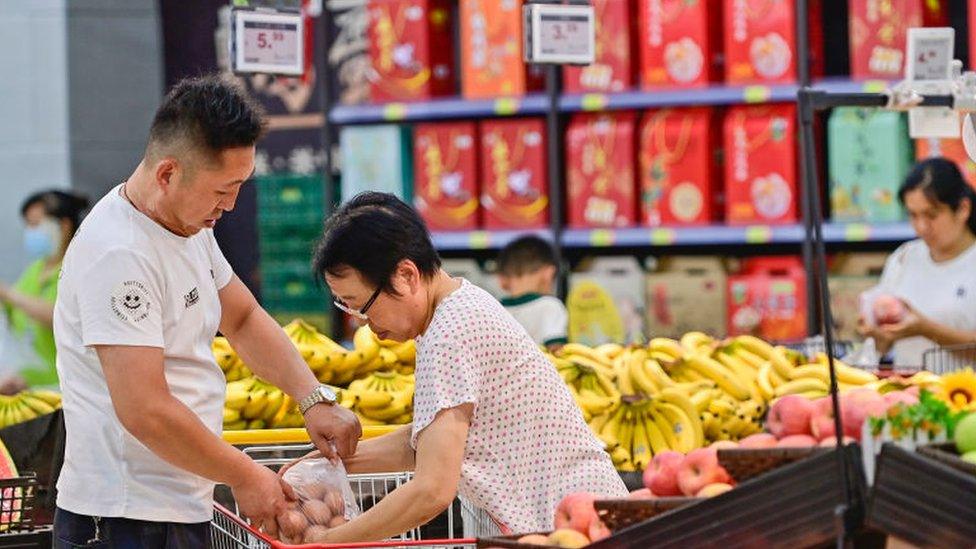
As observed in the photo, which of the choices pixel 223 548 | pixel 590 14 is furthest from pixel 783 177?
pixel 223 548

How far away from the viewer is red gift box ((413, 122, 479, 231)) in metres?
6.66

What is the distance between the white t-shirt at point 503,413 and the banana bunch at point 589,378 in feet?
4.56

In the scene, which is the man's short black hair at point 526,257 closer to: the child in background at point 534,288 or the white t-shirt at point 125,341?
the child in background at point 534,288

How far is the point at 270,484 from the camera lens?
2.78 metres

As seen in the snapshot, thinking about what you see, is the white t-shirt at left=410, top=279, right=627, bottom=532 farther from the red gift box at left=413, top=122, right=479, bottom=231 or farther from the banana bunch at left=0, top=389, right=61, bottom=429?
the red gift box at left=413, top=122, right=479, bottom=231

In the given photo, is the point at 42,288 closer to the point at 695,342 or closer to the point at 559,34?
the point at 559,34

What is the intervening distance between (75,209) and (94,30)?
6.01 feet

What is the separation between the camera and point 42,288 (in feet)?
21.6

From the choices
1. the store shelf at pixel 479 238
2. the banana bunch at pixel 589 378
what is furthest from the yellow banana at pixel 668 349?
the store shelf at pixel 479 238

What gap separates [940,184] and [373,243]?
3081 millimetres

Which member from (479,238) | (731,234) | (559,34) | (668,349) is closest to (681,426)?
(668,349)

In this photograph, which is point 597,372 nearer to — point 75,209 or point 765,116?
point 765,116

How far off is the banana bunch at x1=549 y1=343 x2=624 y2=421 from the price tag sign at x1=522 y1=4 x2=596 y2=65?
0.93 meters

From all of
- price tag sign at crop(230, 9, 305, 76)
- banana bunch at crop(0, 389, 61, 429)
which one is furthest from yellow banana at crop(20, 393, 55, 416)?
price tag sign at crop(230, 9, 305, 76)
